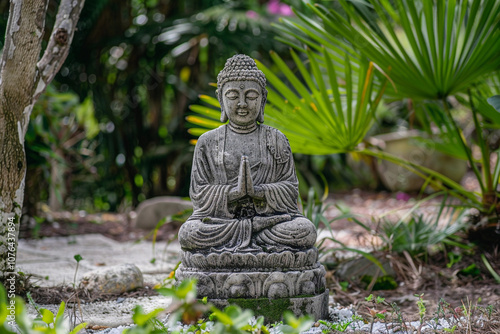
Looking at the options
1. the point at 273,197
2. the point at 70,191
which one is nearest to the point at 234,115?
the point at 273,197

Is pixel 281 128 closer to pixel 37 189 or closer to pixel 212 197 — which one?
pixel 212 197

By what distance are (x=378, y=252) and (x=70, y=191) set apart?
6394 mm

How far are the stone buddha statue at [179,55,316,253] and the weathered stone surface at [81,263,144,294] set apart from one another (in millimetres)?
763

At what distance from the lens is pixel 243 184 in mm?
2891

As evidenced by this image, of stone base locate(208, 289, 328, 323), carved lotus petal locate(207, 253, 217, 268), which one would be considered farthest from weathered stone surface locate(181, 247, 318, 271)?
stone base locate(208, 289, 328, 323)

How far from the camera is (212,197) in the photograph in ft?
9.70

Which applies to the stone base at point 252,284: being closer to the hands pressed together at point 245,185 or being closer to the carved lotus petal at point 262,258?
the carved lotus petal at point 262,258

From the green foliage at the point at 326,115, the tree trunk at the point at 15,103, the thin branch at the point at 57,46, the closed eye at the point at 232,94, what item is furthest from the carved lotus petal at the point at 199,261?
the thin branch at the point at 57,46

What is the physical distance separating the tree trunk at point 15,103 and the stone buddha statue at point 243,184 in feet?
3.36

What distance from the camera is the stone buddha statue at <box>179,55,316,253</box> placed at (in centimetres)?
285

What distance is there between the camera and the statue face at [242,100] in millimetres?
3021

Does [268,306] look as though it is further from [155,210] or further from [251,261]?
[155,210]

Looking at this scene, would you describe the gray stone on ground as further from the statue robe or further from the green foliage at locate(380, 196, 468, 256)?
the statue robe

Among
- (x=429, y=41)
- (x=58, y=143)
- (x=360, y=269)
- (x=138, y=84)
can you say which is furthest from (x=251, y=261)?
(x=138, y=84)
